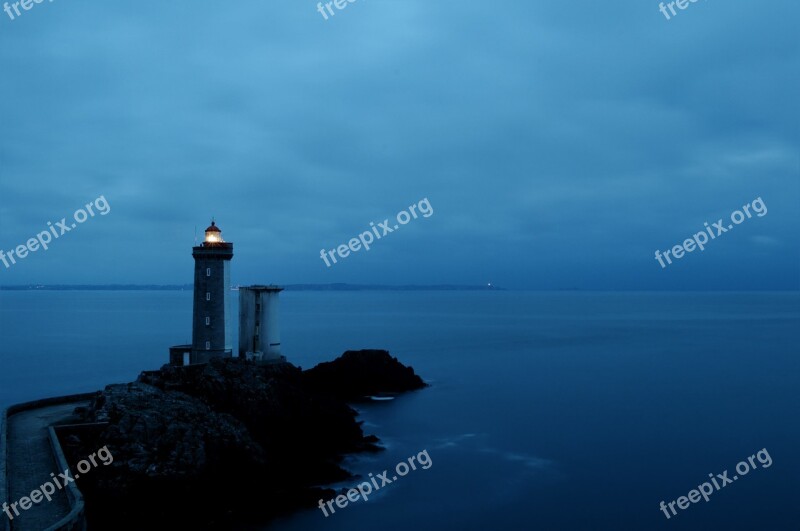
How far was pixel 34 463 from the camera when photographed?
15758mm

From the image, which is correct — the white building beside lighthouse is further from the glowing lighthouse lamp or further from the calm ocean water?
the calm ocean water

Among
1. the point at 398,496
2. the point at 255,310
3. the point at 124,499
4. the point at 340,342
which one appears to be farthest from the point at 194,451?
the point at 340,342

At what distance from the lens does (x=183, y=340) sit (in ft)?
235

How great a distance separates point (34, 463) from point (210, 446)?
461cm

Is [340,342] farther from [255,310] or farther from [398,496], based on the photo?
[398,496]

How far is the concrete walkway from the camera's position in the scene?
12812mm

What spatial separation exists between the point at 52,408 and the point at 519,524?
1641 centimetres

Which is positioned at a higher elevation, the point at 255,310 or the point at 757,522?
the point at 255,310

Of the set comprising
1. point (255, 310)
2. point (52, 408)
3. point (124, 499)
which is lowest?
point (124, 499)
